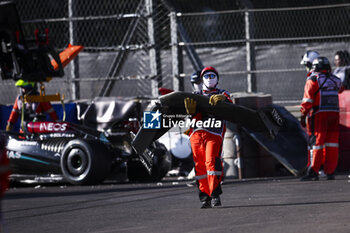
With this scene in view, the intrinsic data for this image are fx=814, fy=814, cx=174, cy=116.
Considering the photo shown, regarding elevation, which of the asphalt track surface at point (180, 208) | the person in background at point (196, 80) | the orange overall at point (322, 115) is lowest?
the asphalt track surface at point (180, 208)

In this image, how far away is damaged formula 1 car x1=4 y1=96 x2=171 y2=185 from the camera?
12.3 m

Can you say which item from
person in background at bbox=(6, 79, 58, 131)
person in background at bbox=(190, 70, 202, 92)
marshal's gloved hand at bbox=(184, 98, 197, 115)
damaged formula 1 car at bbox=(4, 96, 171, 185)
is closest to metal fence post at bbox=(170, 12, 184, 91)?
damaged formula 1 car at bbox=(4, 96, 171, 185)

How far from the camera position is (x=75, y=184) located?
1246 cm

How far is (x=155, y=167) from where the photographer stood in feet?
41.8

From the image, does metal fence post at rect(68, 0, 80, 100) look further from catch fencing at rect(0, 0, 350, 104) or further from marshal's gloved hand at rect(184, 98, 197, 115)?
marshal's gloved hand at rect(184, 98, 197, 115)

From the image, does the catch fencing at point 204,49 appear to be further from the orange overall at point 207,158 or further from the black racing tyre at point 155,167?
the orange overall at point 207,158

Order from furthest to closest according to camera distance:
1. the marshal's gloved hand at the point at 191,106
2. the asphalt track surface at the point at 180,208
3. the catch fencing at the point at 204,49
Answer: the catch fencing at the point at 204,49 < the marshal's gloved hand at the point at 191,106 < the asphalt track surface at the point at 180,208

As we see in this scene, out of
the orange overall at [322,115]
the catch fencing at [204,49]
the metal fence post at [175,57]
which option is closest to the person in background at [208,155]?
the orange overall at [322,115]

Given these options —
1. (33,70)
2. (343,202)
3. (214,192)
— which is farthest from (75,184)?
(343,202)

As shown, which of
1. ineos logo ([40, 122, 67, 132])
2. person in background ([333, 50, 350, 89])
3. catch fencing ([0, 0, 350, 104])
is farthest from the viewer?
catch fencing ([0, 0, 350, 104])

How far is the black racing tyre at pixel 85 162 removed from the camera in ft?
40.0

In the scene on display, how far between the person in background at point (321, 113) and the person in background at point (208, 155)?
3149 mm

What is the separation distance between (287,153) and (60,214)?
16.4 ft

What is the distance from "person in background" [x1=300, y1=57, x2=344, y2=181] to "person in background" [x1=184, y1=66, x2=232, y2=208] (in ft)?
10.3
